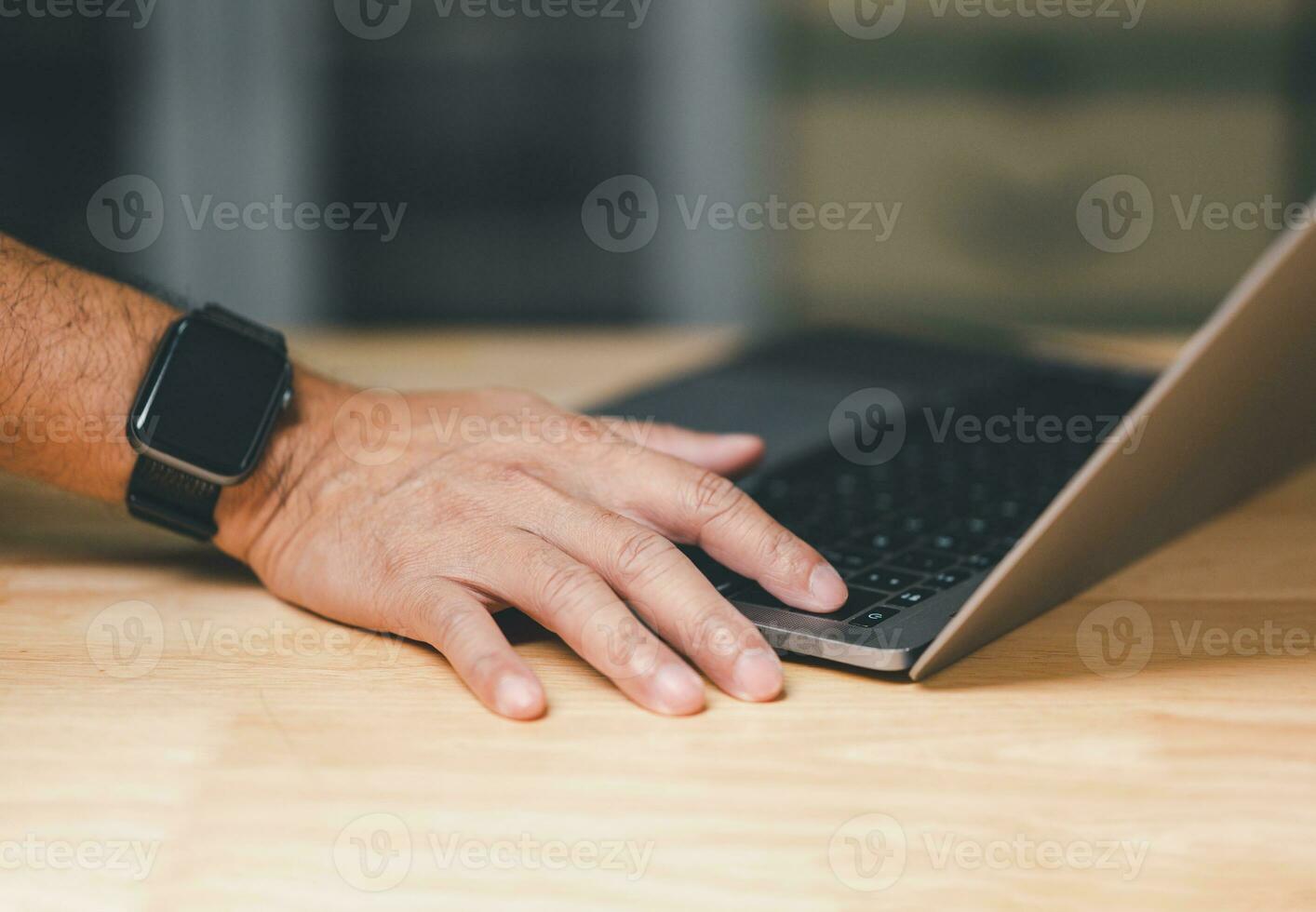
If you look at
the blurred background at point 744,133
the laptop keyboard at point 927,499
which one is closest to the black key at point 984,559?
the laptop keyboard at point 927,499

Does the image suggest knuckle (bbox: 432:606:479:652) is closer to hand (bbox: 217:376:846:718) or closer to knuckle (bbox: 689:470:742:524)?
hand (bbox: 217:376:846:718)

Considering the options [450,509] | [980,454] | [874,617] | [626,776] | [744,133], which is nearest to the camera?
[626,776]

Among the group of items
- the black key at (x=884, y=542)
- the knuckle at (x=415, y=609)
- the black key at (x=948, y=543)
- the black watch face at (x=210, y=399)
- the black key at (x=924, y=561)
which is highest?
the black watch face at (x=210, y=399)

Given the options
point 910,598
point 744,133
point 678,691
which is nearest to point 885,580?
point 910,598

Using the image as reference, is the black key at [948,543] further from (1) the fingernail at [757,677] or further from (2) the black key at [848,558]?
(1) the fingernail at [757,677]

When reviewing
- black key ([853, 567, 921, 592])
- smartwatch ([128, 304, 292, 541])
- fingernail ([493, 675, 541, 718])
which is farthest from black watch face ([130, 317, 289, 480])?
black key ([853, 567, 921, 592])

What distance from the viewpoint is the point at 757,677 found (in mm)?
534

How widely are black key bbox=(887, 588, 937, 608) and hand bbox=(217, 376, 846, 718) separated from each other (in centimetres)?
3

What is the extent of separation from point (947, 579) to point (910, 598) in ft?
0.12

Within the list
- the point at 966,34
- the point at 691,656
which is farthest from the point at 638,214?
the point at 691,656

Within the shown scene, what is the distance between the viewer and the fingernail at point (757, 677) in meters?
0.53

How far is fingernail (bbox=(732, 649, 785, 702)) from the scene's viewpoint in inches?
21.0

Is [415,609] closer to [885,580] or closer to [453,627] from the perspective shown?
[453,627]

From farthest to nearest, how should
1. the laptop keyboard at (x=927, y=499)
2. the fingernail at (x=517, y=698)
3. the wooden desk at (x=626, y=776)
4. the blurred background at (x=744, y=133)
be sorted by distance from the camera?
the blurred background at (x=744, y=133), the laptop keyboard at (x=927, y=499), the fingernail at (x=517, y=698), the wooden desk at (x=626, y=776)
